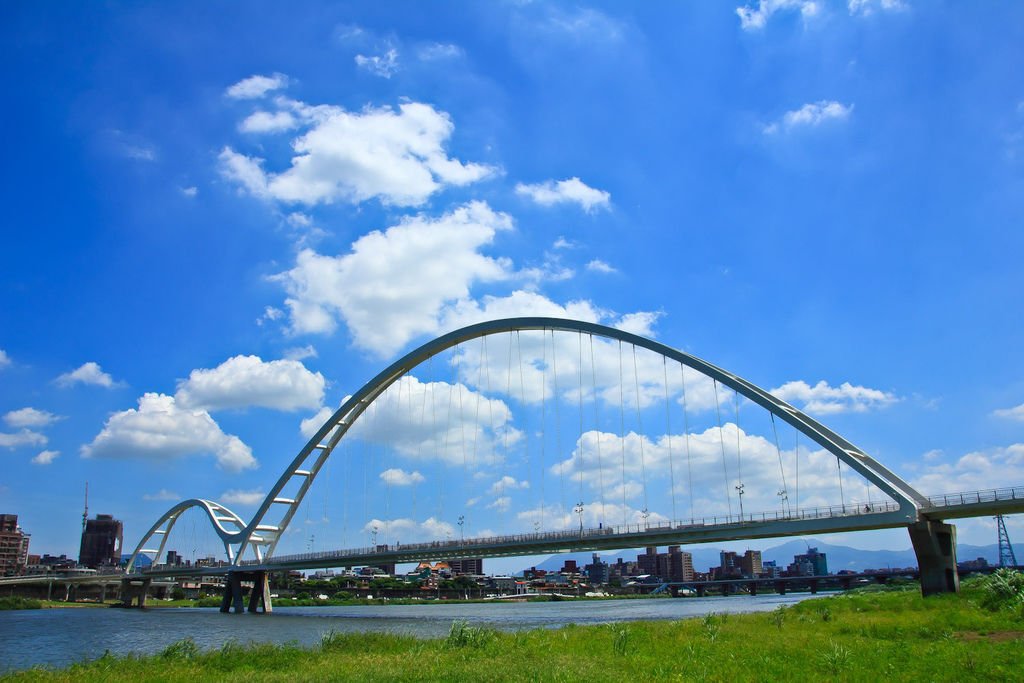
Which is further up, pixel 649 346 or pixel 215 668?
pixel 649 346

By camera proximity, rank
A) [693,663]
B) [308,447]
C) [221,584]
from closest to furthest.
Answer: [693,663] < [308,447] < [221,584]

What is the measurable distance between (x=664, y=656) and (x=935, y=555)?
87.8 feet

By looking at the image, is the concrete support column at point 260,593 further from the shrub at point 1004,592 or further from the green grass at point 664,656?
the shrub at point 1004,592

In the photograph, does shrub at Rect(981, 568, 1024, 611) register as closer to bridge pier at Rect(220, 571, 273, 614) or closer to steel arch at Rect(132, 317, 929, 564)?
steel arch at Rect(132, 317, 929, 564)

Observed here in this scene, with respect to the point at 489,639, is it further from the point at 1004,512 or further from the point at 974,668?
the point at 1004,512

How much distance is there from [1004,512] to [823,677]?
31.5 m

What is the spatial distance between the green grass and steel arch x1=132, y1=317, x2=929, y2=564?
12.5 meters

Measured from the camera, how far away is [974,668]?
48.6 ft

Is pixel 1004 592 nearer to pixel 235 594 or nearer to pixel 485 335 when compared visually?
pixel 485 335

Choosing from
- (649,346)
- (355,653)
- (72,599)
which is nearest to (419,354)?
(649,346)

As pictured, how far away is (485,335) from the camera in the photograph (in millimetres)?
64375

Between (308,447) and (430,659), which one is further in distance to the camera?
(308,447)

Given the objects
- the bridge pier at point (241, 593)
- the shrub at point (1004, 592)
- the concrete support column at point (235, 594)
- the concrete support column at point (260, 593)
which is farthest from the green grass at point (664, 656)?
the concrete support column at point (260, 593)

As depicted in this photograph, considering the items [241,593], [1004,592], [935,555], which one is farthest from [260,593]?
[1004,592]
